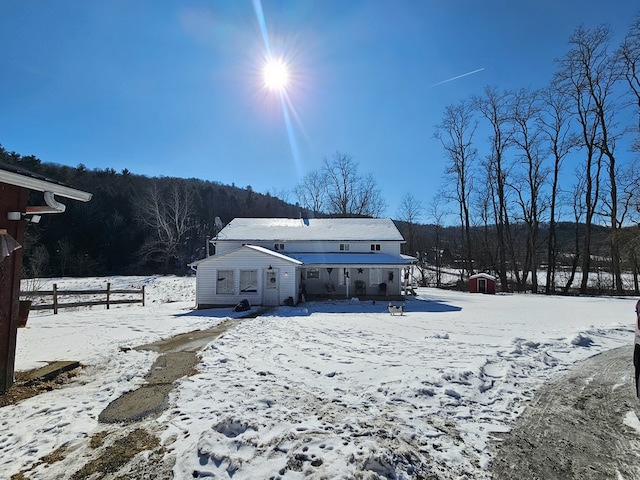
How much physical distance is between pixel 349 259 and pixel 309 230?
4.89 metres

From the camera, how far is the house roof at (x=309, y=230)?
22938 mm

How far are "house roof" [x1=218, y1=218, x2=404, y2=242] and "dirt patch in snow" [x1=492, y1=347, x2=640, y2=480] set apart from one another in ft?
58.6

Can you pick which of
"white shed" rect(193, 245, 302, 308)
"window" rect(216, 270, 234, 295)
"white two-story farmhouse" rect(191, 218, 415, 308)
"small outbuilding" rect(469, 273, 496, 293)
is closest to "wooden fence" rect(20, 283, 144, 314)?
"white shed" rect(193, 245, 302, 308)

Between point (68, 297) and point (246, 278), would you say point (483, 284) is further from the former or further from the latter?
point (68, 297)

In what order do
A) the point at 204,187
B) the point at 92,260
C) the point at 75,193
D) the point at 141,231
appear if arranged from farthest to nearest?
the point at 204,187, the point at 141,231, the point at 92,260, the point at 75,193

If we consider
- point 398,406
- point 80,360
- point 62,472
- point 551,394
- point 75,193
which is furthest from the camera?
point 80,360

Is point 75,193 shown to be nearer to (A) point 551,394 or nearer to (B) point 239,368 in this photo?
(B) point 239,368

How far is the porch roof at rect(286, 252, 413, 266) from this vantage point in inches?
797

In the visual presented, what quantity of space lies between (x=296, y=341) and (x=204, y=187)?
66.0 meters

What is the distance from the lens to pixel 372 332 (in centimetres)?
959

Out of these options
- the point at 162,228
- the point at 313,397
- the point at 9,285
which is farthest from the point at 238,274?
the point at 162,228

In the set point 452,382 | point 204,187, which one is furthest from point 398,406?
point 204,187

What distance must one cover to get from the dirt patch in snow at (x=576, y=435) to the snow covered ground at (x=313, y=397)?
206 millimetres

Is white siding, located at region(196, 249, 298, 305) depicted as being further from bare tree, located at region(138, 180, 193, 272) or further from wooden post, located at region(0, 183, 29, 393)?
bare tree, located at region(138, 180, 193, 272)
